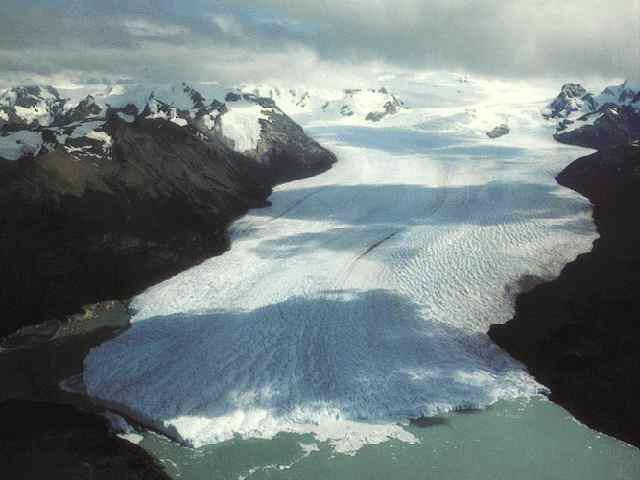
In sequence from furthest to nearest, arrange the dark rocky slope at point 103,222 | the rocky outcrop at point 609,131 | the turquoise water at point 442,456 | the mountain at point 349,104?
the mountain at point 349,104 → the rocky outcrop at point 609,131 → the dark rocky slope at point 103,222 → the turquoise water at point 442,456

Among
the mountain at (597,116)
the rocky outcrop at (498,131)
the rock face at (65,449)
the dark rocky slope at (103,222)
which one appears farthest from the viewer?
the rocky outcrop at (498,131)

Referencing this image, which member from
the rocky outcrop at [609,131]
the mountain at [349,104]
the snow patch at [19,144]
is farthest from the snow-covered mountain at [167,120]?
the rocky outcrop at [609,131]

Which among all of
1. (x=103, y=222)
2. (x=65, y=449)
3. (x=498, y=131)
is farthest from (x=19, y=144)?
(x=498, y=131)

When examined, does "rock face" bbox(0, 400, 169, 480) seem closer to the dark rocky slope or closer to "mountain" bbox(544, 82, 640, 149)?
the dark rocky slope

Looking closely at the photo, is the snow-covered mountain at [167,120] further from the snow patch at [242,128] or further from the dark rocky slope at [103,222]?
the dark rocky slope at [103,222]

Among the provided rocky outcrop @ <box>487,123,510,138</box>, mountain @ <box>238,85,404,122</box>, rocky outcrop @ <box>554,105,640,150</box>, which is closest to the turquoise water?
rocky outcrop @ <box>554,105,640,150</box>

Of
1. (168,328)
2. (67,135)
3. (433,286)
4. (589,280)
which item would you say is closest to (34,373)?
(168,328)

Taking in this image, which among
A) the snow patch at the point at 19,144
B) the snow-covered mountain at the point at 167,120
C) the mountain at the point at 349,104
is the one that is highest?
the mountain at the point at 349,104
